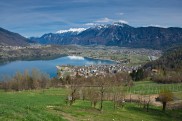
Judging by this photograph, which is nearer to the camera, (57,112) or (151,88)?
(57,112)

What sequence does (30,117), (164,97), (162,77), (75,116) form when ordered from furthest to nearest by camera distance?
(162,77)
(164,97)
(75,116)
(30,117)

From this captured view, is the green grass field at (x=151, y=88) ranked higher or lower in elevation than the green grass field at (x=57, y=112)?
lower

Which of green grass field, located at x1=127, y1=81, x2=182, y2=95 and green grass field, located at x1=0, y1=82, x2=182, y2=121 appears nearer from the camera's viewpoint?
green grass field, located at x1=0, y1=82, x2=182, y2=121

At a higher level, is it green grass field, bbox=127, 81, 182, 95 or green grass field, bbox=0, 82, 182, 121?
green grass field, bbox=0, 82, 182, 121

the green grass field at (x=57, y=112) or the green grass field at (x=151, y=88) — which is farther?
the green grass field at (x=151, y=88)

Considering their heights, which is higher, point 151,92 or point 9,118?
point 9,118

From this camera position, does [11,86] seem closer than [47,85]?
Yes

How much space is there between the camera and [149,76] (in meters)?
192

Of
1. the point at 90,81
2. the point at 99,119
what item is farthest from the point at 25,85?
the point at 99,119

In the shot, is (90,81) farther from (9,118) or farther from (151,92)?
(9,118)

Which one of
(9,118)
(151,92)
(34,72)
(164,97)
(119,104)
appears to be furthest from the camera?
(34,72)

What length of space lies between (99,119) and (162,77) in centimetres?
14009

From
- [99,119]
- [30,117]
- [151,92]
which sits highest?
[30,117]

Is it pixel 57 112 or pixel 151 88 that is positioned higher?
pixel 57 112
